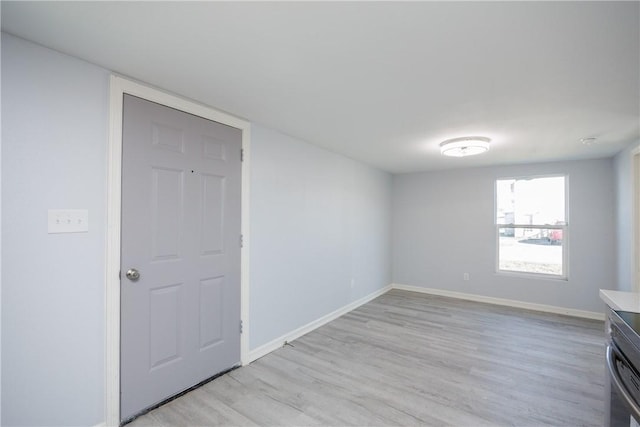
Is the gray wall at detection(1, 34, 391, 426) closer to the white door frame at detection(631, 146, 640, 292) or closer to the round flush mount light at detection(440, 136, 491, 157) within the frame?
the round flush mount light at detection(440, 136, 491, 157)

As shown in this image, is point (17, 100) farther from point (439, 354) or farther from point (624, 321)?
point (439, 354)

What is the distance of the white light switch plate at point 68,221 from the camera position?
1601mm

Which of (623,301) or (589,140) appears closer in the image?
(623,301)

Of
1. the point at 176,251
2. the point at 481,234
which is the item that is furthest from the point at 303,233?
Result: the point at 481,234

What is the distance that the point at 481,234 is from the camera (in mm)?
4863

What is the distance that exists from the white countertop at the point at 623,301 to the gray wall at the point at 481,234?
3.20 metres

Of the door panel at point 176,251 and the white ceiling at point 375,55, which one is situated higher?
the white ceiling at point 375,55

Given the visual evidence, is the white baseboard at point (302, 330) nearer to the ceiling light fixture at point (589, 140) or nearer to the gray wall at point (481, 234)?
the gray wall at point (481, 234)

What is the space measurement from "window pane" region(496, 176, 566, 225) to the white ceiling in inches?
73.9

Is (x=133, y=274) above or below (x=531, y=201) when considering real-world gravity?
below

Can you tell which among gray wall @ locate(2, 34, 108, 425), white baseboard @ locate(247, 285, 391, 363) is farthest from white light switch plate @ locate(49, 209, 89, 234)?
white baseboard @ locate(247, 285, 391, 363)

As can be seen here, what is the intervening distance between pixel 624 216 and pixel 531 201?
1193mm

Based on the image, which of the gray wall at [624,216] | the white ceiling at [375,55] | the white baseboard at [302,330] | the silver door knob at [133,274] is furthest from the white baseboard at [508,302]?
the silver door knob at [133,274]

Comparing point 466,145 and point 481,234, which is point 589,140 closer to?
point 466,145
